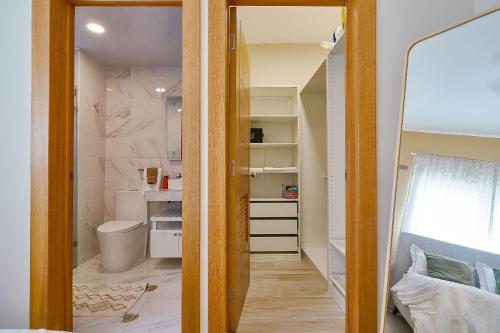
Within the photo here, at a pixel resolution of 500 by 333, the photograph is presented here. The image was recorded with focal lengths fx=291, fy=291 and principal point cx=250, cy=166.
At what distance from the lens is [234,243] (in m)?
1.89

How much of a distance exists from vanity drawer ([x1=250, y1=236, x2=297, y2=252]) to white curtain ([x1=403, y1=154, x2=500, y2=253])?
2.40 m

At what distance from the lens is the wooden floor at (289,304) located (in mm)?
2002

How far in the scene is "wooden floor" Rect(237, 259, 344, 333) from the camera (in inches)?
78.8

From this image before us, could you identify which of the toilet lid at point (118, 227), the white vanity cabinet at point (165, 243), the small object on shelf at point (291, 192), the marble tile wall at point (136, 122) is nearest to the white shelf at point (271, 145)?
the small object on shelf at point (291, 192)

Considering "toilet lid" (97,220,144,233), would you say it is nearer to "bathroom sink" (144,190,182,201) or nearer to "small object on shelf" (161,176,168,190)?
"bathroom sink" (144,190,182,201)

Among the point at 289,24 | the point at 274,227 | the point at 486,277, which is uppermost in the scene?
the point at 289,24

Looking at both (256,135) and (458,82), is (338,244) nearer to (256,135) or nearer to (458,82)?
(458,82)

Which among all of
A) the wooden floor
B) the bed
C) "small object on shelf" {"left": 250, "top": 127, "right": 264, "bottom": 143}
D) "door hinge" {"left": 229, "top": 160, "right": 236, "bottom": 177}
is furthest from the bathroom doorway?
the bed

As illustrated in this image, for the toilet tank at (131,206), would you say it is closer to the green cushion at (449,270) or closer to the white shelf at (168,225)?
the white shelf at (168,225)

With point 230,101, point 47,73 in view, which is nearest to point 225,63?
point 230,101

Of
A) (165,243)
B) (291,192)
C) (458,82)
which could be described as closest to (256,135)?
(291,192)

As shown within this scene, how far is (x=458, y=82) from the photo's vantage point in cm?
112

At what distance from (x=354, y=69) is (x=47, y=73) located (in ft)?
5.25

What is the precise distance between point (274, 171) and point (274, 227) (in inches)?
26.5
